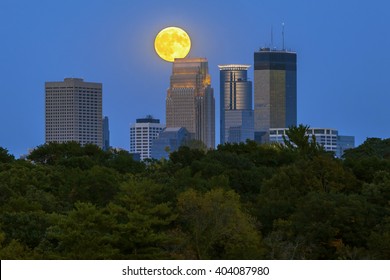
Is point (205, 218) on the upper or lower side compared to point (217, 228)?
upper

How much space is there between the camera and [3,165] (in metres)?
90.4

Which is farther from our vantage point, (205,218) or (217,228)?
(205,218)

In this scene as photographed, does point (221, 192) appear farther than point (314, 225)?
Yes

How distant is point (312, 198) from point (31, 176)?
2593 centimetres

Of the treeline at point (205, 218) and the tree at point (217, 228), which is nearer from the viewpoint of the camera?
the treeline at point (205, 218)

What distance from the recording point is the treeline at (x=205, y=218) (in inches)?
2124

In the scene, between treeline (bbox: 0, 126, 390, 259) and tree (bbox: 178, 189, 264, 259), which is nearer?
treeline (bbox: 0, 126, 390, 259)

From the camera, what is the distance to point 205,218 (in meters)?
58.3

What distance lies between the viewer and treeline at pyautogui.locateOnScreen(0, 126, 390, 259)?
53938 millimetres
